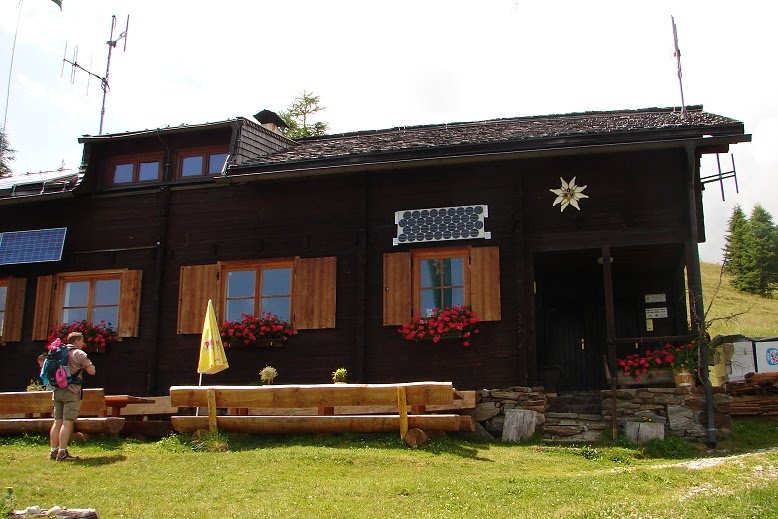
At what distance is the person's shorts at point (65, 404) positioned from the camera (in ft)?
36.5

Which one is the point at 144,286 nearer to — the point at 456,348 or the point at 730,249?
the point at 456,348

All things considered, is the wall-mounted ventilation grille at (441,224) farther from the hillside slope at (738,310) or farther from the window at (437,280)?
the hillside slope at (738,310)

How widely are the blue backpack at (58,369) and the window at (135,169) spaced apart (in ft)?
21.2

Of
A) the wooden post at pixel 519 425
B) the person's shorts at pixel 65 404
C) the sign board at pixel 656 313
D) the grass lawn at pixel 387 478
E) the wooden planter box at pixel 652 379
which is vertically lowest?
the grass lawn at pixel 387 478

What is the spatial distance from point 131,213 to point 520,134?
755 centimetres

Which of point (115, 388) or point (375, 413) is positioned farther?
point (115, 388)

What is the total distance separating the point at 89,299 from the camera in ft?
54.3

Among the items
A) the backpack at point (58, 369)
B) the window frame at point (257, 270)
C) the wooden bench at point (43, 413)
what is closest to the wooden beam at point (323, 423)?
the wooden bench at point (43, 413)

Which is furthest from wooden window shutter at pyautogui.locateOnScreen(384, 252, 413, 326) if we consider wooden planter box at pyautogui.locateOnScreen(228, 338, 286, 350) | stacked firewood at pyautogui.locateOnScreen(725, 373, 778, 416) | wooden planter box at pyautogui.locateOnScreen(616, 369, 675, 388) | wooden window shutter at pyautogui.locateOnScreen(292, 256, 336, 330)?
stacked firewood at pyautogui.locateOnScreen(725, 373, 778, 416)

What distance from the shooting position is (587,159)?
570 inches

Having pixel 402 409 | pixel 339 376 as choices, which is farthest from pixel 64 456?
pixel 339 376

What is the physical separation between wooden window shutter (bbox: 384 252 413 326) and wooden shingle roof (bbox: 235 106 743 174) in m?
1.79

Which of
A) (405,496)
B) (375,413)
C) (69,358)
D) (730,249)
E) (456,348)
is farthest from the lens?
(730,249)

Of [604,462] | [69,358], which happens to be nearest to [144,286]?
[69,358]
